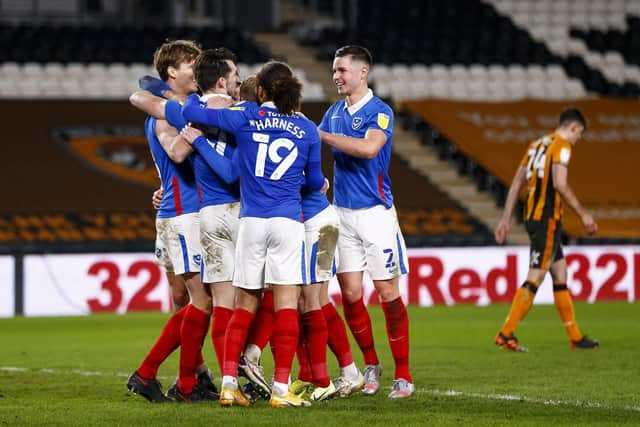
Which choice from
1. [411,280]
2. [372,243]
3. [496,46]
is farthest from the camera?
[496,46]

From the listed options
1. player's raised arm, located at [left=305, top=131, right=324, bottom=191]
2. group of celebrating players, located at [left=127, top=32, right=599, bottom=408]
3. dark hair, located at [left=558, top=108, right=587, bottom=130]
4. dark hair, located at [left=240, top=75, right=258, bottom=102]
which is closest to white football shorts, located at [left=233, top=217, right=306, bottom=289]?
group of celebrating players, located at [left=127, top=32, right=599, bottom=408]

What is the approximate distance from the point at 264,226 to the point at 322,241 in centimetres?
52

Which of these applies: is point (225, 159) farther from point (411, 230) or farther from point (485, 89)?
point (485, 89)

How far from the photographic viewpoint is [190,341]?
7250 millimetres

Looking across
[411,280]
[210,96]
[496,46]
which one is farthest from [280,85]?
[496,46]

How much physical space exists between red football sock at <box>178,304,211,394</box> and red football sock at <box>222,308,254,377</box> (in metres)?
0.40

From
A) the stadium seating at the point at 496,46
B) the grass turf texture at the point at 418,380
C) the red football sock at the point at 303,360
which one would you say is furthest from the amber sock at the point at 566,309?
the stadium seating at the point at 496,46

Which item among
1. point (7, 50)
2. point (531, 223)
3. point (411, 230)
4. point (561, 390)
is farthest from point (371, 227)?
point (7, 50)

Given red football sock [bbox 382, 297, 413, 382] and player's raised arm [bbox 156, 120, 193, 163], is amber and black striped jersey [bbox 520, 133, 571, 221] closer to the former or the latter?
red football sock [bbox 382, 297, 413, 382]

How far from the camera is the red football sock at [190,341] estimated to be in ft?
23.8

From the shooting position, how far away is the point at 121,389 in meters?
8.02

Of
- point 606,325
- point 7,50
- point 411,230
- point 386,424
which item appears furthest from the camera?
point 7,50

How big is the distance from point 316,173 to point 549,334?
592 cm

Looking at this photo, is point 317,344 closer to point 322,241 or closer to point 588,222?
point 322,241
